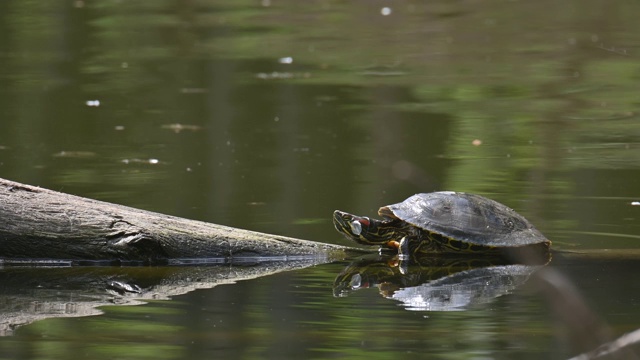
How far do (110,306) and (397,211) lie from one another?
5.70ft

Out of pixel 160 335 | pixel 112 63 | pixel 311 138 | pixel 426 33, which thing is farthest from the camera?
pixel 426 33

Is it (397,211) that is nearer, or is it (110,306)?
(110,306)

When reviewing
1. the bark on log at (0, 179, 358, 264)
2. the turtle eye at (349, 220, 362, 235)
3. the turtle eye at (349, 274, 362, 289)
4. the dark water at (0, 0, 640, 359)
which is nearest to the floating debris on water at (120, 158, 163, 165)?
the dark water at (0, 0, 640, 359)

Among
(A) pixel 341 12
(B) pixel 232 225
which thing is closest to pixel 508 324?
(B) pixel 232 225

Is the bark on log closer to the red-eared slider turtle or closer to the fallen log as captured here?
the fallen log

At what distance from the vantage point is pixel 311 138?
9.87 meters

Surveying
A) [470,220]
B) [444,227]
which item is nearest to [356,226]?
[444,227]

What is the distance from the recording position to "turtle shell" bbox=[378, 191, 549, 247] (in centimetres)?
605

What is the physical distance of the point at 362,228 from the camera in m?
6.24

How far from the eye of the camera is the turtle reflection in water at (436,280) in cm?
525

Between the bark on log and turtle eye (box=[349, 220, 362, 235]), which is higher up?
the bark on log

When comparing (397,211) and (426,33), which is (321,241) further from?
(426,33)

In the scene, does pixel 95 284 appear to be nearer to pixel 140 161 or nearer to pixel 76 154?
pixel 140 161

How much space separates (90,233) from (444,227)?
5.72ft
